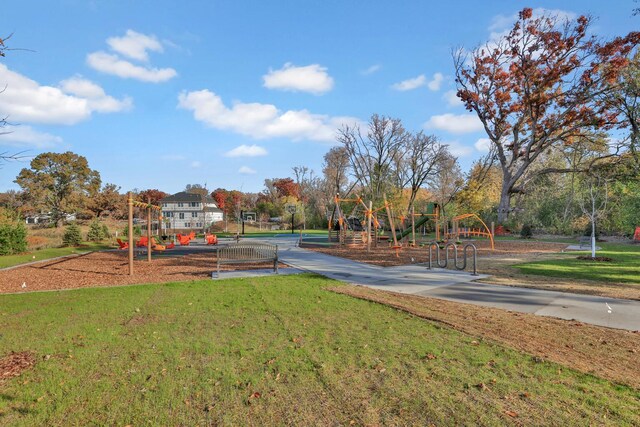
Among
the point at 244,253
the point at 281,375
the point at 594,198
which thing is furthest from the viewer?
the point at 594,198

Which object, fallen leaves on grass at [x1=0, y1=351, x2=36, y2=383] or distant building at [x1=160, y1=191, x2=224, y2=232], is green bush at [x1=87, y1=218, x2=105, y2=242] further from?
distant building at [x1=160, y1=191, x2=224, y2=232]

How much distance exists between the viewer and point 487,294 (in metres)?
8.64

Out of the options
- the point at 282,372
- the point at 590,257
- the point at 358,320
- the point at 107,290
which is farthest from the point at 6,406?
the point at 590,257

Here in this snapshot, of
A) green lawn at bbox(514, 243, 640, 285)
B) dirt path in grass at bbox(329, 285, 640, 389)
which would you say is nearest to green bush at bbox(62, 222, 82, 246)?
dirt path in grass at bbox(329, 285, 640, 389)

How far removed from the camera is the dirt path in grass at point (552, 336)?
168 inches

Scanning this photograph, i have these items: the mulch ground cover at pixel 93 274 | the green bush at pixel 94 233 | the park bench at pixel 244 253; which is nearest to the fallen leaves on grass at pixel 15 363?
the mulch ground cover at pixel 93 274

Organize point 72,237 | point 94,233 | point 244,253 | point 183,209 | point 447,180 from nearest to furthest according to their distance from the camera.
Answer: point 244,253
point 72,237
point 94,233
point 447,180
point 183,209

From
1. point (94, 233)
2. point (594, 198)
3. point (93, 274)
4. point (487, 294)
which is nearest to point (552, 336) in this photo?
point (487, 294)

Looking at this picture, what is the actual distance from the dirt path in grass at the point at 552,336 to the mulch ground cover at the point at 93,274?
752 centimetres

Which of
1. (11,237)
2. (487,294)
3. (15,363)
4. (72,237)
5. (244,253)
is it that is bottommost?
(487,294)

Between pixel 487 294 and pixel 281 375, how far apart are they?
246 inches

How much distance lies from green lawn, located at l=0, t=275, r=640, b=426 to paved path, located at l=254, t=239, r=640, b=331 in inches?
99.4

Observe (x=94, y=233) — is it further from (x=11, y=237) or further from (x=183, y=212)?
(x=183, y=212)

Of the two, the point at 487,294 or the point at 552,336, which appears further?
the point at 487,294
